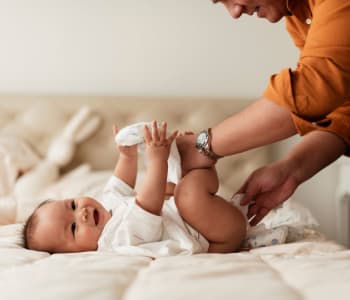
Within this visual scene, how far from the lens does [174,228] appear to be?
57.9 inches

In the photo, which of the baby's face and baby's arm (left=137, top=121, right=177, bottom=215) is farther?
the baby's face

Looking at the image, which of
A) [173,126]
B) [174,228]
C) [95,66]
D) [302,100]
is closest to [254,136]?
[302,100]

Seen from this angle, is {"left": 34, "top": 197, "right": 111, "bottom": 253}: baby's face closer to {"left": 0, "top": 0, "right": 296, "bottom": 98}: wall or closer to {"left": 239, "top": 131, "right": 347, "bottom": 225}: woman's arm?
{"left": 239, "top": 131, "right": 347, "bottom": 225}: woman's arm

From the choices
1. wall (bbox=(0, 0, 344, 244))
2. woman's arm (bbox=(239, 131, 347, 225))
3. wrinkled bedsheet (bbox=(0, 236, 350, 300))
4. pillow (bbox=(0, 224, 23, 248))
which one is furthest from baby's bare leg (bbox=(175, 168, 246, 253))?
wall (bbox=(0, 0, 344, 244))

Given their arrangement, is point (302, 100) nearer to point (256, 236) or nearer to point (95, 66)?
point (256, 236)

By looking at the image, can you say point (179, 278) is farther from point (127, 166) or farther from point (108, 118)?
point (108, 118)

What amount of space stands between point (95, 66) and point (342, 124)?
1616 mm

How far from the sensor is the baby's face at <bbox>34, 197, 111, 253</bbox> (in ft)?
4.97

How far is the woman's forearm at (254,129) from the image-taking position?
1206 millimetres

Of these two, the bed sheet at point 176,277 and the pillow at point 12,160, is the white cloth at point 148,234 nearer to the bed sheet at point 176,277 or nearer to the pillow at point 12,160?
the bed sheet at point 176,277

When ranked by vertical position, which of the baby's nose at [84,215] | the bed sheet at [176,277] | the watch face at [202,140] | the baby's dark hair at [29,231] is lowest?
the baby's dark hair at [29,231]

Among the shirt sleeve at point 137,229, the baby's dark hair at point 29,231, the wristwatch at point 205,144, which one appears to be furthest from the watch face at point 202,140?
the baby's dark hair at point 29,231

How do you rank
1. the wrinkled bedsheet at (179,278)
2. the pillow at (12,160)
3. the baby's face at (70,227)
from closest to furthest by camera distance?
the wrinkled bedsheet at (179,278) < the baby's face at (70,227) < the pillow at (12,160)

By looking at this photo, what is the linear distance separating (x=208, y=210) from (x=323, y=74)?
478 millimetres
